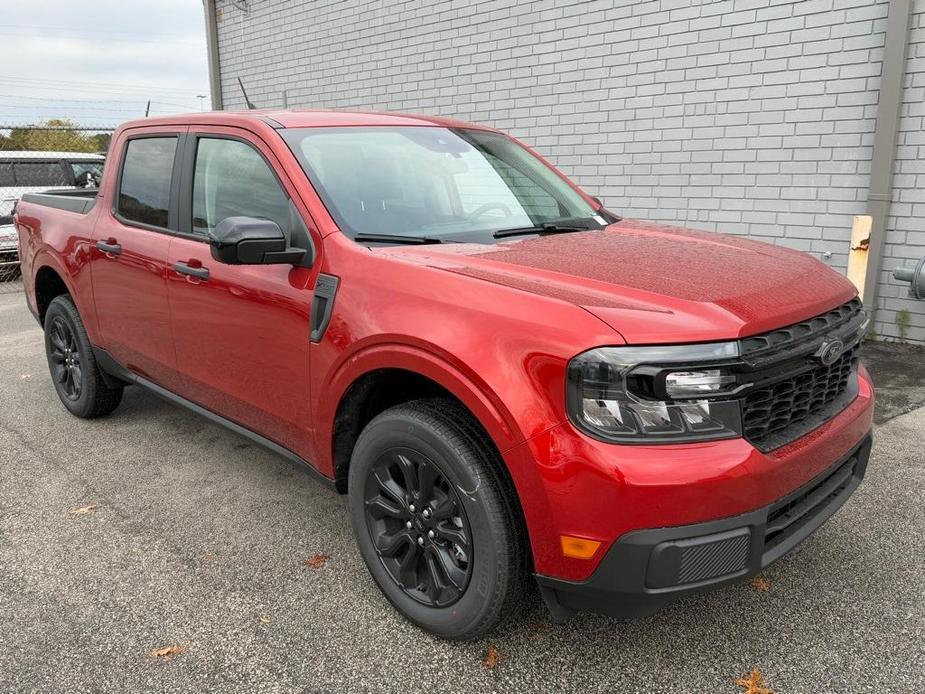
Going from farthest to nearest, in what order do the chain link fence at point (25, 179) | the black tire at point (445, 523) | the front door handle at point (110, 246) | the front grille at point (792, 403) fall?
the chain link fence at point (25, 179), the front door handle at point (110, 246), the black tire at point (445, 523), the front grille at point (792, 403)

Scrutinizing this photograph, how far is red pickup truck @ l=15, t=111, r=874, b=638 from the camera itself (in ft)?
6.54

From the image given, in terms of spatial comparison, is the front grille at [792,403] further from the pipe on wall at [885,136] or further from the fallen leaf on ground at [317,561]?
the pipe on wall at [885,136]

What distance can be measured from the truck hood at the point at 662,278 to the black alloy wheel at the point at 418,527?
0.67 metres

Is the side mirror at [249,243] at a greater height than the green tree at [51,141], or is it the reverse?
the green tree at [51,141]

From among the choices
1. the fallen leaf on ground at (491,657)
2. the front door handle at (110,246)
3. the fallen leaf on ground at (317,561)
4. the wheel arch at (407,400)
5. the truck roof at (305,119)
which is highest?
the truck roof at (305,119)

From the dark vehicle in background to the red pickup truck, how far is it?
8184 millimetres

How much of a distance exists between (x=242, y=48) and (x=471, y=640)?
37.2 feet

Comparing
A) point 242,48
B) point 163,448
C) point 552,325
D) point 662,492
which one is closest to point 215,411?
point 163,448

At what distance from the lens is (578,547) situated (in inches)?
80.4

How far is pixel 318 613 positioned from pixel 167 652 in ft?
1.66

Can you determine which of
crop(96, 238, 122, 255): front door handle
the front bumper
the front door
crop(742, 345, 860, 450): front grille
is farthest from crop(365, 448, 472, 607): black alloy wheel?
crop(96, 238, 122, 255): front door handle

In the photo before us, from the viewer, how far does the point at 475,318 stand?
222 centimetres

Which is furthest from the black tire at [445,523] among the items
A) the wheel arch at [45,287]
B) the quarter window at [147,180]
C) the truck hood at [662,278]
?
the wheel arch at [45,287]

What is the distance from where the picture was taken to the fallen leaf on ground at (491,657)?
2.41 metres
